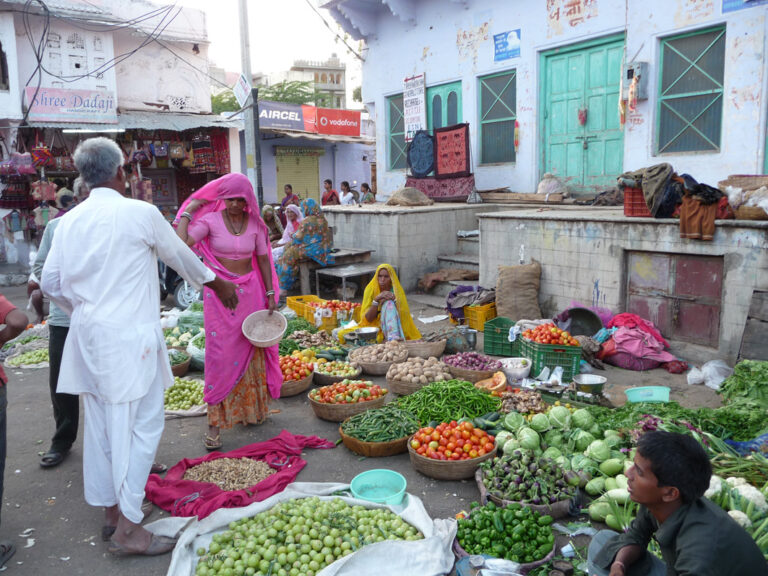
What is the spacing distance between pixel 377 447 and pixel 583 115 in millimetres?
7708

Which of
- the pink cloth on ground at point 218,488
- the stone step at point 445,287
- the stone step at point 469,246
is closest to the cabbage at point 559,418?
the pink cloth on ground at point 218,488

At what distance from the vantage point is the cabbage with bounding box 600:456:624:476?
3809 millimetres

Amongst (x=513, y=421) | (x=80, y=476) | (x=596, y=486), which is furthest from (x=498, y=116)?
(x=80, y=476)

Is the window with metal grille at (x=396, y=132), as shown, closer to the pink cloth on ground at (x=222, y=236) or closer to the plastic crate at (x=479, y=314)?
the plastic crate at (x=479, y=314)

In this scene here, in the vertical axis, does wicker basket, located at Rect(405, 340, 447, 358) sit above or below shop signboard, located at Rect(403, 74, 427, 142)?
below

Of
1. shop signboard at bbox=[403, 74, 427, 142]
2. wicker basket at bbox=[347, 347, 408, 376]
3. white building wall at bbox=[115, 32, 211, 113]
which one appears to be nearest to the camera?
wicker basket at bbox=[347, 347, 408, 376]

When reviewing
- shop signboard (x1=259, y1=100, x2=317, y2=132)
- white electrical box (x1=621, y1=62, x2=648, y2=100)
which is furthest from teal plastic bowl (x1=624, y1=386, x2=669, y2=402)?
shop signboard (x1=259, y1=100, x2=317, y2=132)

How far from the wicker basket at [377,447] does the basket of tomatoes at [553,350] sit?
6.70 ft

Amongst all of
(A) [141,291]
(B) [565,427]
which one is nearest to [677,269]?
(B) [565,427]

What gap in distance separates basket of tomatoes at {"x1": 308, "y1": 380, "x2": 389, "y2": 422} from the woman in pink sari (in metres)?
0.61

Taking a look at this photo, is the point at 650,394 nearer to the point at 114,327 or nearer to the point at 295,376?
the point at 295,376

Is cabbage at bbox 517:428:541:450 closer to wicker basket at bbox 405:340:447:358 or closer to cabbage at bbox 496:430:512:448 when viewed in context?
cabbage at bbox 496:430:512:448

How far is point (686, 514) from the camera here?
214cm

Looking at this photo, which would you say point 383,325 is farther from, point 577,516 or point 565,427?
point 577,516
